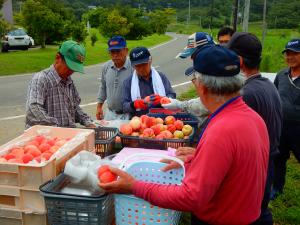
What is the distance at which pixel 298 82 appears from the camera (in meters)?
4.88

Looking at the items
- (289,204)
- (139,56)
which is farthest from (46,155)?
(289,204)

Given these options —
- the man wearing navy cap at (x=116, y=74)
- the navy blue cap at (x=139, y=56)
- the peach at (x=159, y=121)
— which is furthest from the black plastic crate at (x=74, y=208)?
the man wearing navy cap at (x=116, y=74)

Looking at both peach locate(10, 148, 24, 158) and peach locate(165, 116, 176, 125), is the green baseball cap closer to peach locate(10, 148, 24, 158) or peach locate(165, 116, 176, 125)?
peach locate(10, 148, 24, 158)

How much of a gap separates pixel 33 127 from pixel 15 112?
6.75 metres

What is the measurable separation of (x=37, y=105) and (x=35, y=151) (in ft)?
2.32

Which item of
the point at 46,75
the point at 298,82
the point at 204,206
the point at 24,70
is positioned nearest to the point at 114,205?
the point at 204,206

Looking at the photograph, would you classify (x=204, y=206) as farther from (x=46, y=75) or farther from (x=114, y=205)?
(x=46, y=75)

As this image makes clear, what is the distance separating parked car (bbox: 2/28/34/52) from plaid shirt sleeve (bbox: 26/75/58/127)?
21696 mm

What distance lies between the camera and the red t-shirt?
1811 millimetres

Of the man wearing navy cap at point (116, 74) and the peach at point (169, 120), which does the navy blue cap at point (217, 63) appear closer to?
the peach at point (169, 120)

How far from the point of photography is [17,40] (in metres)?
24.2

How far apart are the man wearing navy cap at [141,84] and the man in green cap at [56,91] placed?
3.26ft

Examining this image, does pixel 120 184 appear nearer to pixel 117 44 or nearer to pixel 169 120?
pixel 169 120

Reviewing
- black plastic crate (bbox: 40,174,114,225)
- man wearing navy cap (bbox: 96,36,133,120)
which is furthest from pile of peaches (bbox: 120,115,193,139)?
black plastic crate (bbox: 40,174,114,225)
